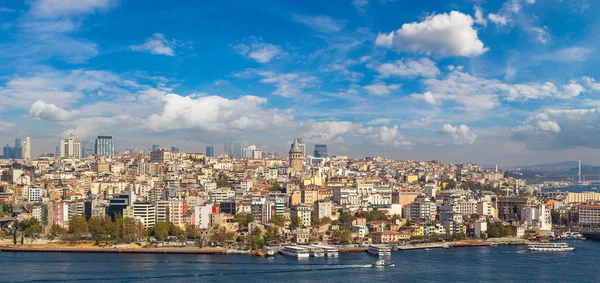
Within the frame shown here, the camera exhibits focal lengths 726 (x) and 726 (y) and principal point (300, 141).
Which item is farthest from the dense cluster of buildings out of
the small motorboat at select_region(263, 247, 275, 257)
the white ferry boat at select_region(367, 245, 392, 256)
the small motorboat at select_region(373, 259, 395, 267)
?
the small motorboat at select_region(373, 259, 395, 267)

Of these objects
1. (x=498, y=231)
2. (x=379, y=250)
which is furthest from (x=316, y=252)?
(x=498, y=231)

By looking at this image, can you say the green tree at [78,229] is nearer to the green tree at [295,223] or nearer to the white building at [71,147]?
the green tree at [295,223]

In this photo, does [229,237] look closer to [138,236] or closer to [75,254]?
[138,236]

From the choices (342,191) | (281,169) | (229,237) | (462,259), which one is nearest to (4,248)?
(229,237)

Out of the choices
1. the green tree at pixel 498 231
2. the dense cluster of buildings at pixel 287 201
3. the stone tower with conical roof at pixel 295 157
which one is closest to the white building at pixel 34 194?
the dense cluster of buildings at pixel 287 201

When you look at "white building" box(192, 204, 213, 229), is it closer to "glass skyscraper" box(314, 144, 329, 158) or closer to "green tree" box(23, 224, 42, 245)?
"green tree" box(23, 224, 42, 245)
